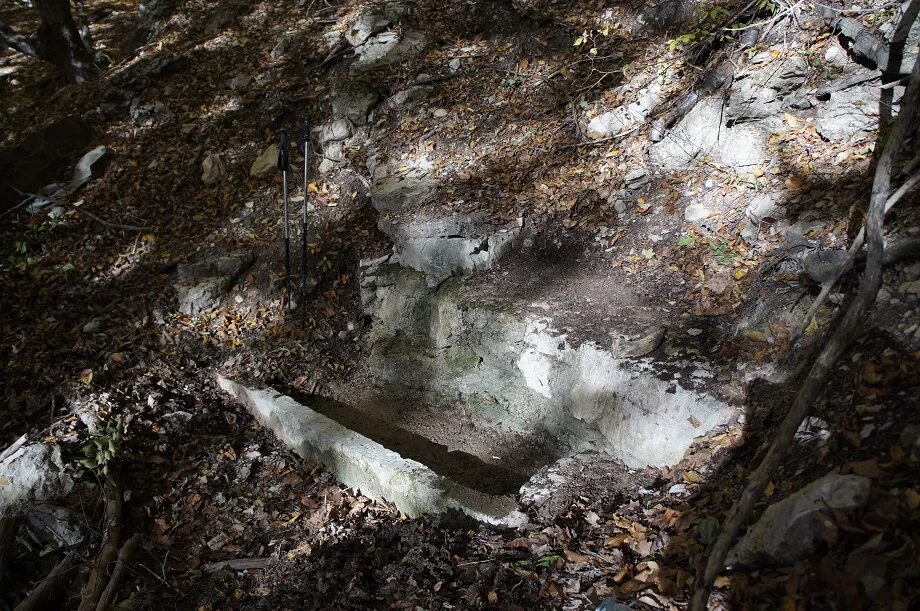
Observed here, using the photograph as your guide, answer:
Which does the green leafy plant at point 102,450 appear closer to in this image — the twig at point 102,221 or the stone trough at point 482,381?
the stone trough at point 482,381

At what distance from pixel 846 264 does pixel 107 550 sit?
533 cm

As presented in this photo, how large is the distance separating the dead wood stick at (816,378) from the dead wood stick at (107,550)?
3.66m

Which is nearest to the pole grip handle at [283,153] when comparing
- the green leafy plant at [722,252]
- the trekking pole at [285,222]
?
the trekking pole at [285,222]

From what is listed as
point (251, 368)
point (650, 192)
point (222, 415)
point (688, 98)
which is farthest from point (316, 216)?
point (688, 98)

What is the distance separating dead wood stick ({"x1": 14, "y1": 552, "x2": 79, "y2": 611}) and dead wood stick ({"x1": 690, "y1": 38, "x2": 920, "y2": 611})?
3.93m

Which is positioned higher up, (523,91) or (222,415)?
(523,91)

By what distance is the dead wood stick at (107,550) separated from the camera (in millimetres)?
3623

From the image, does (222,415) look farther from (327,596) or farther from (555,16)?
(555,16)

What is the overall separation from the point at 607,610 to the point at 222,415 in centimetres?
424

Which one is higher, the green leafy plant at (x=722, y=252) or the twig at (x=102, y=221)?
the green leafy plant at (x=722, y=252)

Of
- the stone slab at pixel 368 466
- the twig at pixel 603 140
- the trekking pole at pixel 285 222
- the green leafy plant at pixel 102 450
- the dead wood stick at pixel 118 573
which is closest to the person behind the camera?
the dead wood stick at pixel 118 573

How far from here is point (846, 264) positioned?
3523mm

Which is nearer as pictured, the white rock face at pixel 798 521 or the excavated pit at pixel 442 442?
the white rock face at pixel 798 521

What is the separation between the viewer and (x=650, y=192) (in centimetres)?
544
